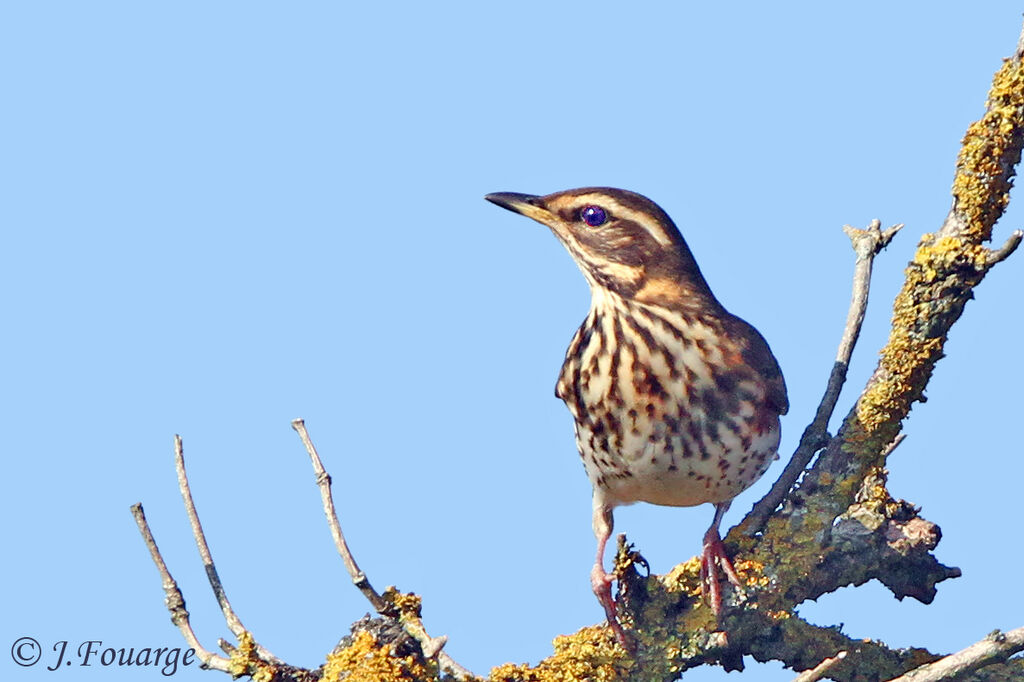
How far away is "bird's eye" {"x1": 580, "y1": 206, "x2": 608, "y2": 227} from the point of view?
8.35 meters

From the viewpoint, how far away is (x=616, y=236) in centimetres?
837

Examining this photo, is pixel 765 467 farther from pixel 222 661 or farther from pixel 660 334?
pixel 222 661

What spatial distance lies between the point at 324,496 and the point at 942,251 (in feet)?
11.3

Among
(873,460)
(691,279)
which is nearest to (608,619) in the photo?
(873,460)

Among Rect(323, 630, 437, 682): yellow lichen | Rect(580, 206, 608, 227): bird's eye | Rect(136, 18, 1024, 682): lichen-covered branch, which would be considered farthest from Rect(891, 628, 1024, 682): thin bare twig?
Rect(580, 206, 608, 227): bird's eye

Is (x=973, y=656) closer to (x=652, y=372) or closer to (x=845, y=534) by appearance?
(x=845, y=534)

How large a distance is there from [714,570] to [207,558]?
2579mm

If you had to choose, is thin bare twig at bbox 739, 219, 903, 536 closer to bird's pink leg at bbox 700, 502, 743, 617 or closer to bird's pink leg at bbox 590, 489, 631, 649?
bird's pink leg at bbox 700, 502, 743, 617

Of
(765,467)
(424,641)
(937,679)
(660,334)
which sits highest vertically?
(660,334)

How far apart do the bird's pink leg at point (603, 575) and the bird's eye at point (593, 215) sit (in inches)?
63.9

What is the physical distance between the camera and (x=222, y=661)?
639 cm

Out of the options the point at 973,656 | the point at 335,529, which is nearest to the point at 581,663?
the point at 335,529

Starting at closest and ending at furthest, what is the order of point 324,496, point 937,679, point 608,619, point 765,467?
point 937,679 → point 324,496 → point 608,619 → point 765,467

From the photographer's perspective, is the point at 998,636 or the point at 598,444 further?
the point at 598,444
